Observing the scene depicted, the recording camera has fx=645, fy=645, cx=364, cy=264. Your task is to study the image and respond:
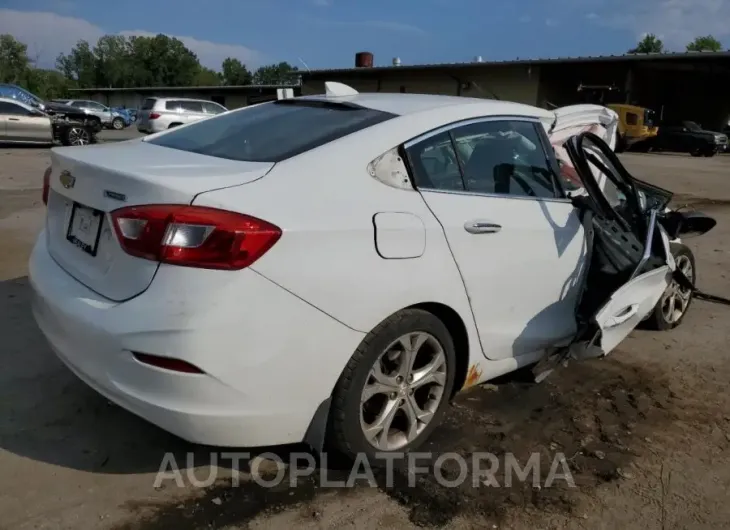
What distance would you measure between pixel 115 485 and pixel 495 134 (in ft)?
8.09

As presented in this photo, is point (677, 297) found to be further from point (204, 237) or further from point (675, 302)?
point (204, 237)

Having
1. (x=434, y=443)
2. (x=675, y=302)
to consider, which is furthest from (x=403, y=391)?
(x=675, y=302)

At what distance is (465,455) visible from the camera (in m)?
3.11

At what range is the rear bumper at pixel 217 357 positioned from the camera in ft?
7.50

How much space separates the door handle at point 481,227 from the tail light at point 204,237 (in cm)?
104

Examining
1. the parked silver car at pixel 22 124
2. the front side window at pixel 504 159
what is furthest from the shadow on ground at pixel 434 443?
the parked silver car at pixel 22 124

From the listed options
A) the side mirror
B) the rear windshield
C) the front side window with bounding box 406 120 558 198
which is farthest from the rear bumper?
the side mirror

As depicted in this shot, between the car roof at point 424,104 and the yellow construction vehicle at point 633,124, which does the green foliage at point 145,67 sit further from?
the car roof at point 424,104

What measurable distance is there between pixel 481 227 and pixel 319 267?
0.94 metres

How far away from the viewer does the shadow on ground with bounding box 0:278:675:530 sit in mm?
2697

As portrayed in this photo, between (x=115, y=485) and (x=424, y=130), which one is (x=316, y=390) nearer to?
(x=115, y=485)

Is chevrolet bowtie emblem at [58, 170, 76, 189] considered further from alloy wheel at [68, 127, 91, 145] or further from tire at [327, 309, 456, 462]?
alloy wheel at [68, 127, 91, 145]

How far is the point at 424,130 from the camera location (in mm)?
2982

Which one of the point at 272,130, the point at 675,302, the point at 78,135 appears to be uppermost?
the point at 272,130
